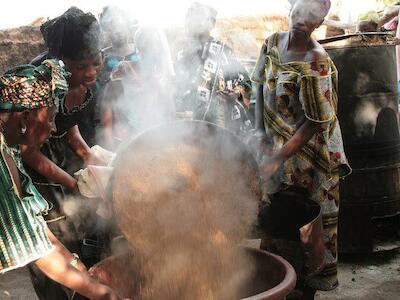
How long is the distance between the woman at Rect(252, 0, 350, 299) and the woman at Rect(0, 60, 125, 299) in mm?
1295

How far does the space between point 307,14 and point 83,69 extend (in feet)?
4.65

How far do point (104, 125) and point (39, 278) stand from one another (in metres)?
1.43

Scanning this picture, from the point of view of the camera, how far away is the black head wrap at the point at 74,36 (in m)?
2.85

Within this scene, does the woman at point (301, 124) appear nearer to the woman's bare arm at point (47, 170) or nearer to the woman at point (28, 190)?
the woman's bare arm at point (47, 170)

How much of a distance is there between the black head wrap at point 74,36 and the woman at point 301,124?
117 cm

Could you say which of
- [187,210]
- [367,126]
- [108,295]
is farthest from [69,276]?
[367,126]

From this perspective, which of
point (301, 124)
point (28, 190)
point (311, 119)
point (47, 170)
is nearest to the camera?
point (28, 190)

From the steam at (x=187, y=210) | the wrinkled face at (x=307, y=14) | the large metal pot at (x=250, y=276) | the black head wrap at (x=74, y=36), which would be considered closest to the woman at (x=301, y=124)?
the wrinkled face at (x=307, y=14)

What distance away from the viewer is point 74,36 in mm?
2850

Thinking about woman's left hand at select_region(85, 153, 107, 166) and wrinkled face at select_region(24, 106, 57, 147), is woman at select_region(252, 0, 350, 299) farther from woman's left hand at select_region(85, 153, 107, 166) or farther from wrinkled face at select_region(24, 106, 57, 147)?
wrinkled face at select_region(24, 106, 57, 147)

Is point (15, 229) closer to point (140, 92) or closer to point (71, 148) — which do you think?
point (71, 148)

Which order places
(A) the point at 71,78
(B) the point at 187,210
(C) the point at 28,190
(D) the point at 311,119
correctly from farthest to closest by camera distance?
(D) the point at 311,119 < (A) the point at 71,78 < (B) the point at 187,210 < (C) the point at 28,190

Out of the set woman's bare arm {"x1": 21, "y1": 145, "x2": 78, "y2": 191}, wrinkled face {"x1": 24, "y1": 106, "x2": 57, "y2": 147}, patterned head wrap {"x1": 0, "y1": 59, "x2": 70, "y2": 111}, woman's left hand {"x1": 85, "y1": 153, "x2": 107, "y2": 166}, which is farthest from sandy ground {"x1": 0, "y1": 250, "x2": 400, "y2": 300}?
patterned head wrap {"x1": 0, "y1": 59, "x2": 70, "y2": 111}

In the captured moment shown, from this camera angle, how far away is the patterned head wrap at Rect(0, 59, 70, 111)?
6.77ft
